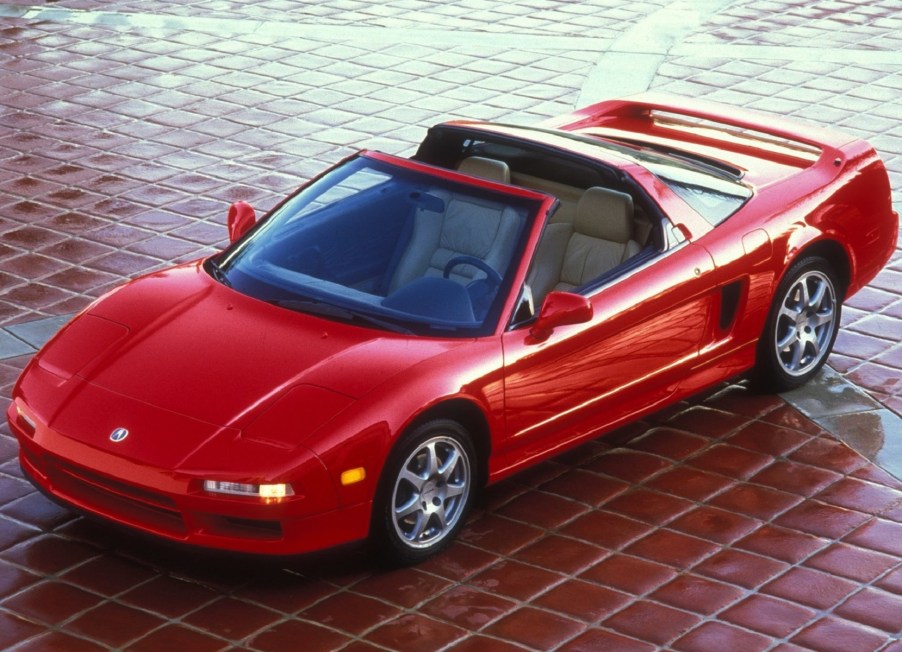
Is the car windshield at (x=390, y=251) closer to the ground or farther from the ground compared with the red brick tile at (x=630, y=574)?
farther from the ground

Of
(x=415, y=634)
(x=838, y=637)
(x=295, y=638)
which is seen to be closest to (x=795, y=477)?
(x=838, y=637)

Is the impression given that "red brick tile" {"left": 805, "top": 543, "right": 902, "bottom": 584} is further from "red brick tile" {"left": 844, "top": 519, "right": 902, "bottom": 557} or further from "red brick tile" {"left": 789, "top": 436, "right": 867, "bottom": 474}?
"red brick tile" {"left": 789, "top": 436, "right": 867, "bottom": 474}

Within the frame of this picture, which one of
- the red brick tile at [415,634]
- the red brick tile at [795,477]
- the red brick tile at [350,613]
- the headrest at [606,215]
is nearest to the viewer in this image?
the red brick tile at [415,634]

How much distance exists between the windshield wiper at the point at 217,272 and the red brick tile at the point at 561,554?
165 cm

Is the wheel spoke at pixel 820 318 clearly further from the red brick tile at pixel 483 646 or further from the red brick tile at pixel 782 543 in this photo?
the red brick tile at pixel 483 646

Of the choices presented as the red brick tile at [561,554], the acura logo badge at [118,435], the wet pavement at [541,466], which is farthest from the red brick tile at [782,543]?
the acura logo badge at [118,435]

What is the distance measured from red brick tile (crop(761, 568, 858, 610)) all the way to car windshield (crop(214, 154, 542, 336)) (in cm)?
149

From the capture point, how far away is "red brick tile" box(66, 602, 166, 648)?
5299 mm

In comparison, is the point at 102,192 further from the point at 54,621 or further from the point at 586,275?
the point at 54,621

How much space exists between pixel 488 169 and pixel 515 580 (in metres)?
2.06

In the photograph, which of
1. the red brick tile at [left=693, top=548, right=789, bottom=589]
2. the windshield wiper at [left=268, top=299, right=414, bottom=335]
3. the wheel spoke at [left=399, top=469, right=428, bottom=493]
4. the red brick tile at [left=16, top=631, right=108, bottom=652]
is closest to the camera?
the red brick tile at [left=16, top=631, right=108, bottom=652]

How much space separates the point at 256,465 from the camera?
5281 mm

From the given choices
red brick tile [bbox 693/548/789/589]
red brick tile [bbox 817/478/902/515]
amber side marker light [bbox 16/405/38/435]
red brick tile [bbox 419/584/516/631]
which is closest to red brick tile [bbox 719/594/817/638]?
red brick tile [bbox 693/548/789/589]

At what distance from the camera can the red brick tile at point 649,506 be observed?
20.8ft
